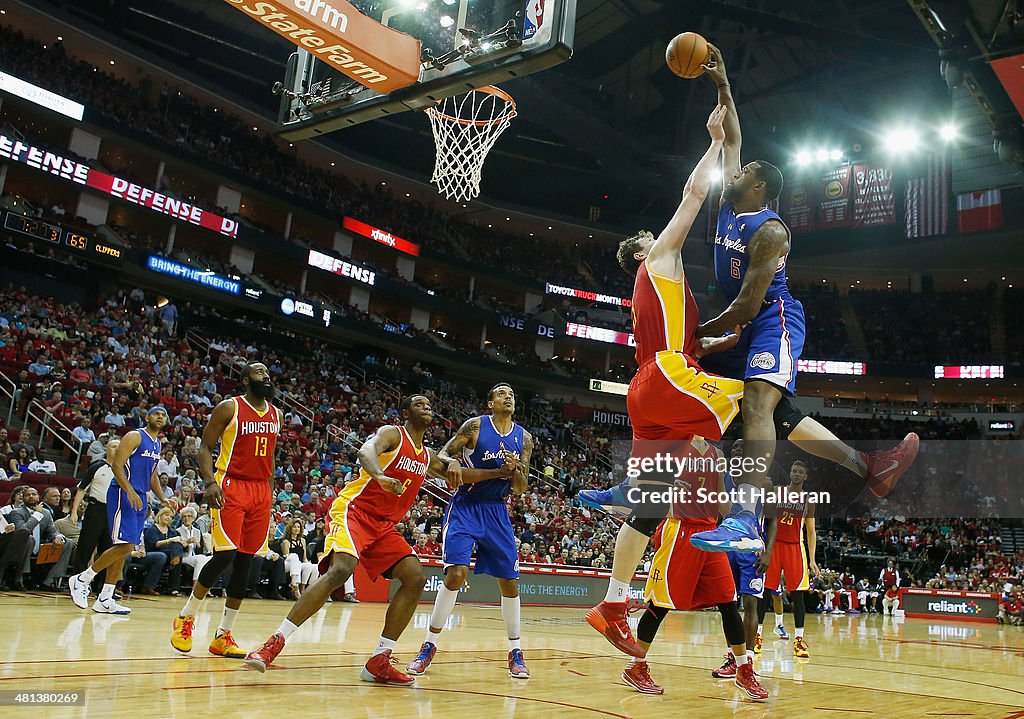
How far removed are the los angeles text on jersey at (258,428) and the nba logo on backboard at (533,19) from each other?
12.7ft

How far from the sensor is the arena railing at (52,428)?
1441 cm

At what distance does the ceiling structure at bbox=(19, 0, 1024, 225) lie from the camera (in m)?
20.8

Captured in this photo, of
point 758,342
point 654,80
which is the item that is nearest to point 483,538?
point 758,342

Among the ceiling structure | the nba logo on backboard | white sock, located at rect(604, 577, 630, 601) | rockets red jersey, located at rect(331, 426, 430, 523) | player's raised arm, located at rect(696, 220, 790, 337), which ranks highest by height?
the ceiling structure

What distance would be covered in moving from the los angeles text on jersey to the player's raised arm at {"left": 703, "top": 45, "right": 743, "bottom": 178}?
3.71 m

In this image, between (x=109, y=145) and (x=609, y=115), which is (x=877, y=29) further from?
(x=109, y=145)

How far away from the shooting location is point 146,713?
144 inches

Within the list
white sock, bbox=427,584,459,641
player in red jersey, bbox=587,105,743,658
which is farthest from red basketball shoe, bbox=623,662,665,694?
player in red jersey, bbox=587,105,743,658

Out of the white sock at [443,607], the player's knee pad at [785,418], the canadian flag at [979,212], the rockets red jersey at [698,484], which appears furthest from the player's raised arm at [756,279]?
the canadian flag at [979,212]

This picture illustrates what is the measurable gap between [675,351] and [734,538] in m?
0.95

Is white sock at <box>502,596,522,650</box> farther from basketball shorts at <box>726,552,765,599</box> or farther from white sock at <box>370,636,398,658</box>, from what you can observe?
basketball shorts at <box>726,552,765,599</box>

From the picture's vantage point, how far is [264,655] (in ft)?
16.3

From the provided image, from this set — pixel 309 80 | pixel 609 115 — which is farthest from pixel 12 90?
pixel 309 80

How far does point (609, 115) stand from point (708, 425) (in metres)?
21.6
